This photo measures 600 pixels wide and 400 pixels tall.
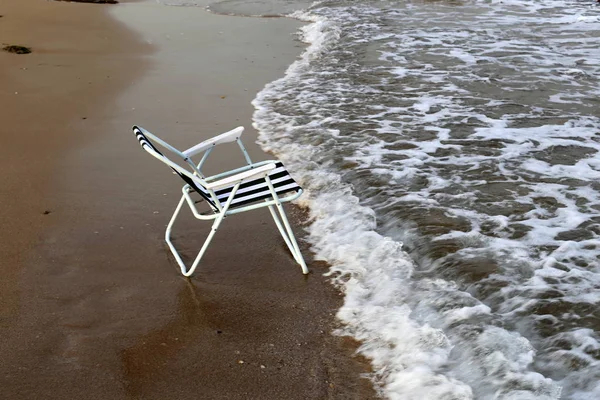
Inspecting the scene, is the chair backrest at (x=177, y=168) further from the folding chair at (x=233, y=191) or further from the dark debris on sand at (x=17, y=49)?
the dark debris on sand at (x=17, y=49)

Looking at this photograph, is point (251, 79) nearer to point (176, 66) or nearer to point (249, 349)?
point (176, 66)

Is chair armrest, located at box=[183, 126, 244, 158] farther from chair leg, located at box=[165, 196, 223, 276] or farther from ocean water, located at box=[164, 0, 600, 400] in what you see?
ocean water, located at box=[164, 0, 600, 400]

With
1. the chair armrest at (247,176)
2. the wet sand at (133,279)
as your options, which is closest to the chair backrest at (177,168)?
the chair armrest at (247,176)

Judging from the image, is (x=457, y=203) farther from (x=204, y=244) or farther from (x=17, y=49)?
(x=17, y=49)

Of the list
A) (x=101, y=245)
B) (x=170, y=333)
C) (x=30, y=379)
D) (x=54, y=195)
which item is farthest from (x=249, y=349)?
(x=54, y=195)

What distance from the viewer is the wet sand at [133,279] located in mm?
2900

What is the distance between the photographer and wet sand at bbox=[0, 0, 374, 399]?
2.90m

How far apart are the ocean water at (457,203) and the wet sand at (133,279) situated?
29 cm

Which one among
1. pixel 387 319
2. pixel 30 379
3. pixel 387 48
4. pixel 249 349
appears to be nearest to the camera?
pixel 30 379

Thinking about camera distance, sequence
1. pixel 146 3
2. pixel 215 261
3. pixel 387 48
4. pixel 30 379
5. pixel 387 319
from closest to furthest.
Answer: pixel 30 379, pixel 387 319, pixel 215 261, pixel 387 48, pixel 146 3

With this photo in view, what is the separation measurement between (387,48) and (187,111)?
4.79 metres

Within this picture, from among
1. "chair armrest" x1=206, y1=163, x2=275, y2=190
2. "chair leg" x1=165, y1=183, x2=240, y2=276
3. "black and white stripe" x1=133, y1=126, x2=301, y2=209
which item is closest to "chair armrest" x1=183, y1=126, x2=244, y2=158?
"black and white stripe" x1=133, y1=126, x2=301, y2=209

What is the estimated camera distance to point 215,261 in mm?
3990

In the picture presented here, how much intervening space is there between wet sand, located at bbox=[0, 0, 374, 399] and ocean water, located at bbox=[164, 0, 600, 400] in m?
0.29
